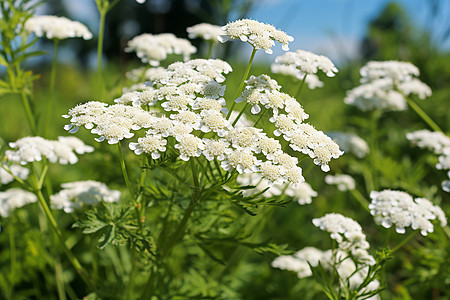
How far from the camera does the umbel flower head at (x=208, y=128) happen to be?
1563mm

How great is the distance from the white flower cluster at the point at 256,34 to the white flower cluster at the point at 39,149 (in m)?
1.08

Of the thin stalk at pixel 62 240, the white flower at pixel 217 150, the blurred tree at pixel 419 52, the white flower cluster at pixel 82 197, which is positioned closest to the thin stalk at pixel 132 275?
the thin stalk at pixel 62 240

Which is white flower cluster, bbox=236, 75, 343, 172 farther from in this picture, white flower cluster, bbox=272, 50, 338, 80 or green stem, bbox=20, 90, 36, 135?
green stem, bbox=20, 90, 36, 135

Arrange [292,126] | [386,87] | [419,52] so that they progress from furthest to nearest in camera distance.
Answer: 1. [419,52]
2. [386,87]
3. [292,126]

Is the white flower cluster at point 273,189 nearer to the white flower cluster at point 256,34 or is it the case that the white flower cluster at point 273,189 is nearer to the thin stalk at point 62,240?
the white flower cluster at point 256,34

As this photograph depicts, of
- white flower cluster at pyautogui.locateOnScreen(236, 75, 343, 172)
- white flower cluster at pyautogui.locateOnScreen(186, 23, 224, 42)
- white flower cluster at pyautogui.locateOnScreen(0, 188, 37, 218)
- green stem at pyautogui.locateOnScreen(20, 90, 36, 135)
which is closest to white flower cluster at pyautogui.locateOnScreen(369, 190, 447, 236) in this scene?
white flower cluster at pyautogui.locateOnScreen(236, 75, 343, 172)

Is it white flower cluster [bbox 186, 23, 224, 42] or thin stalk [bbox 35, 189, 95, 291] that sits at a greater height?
white flower cluster [bbox 186, 23, 224, 42]

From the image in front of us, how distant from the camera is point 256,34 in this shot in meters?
1.81

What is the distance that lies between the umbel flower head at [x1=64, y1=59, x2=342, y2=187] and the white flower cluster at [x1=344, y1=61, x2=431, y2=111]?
149cm

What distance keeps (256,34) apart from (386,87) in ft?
5.72

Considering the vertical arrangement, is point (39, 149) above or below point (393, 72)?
below

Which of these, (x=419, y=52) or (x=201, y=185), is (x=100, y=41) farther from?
(x=419, y=52)

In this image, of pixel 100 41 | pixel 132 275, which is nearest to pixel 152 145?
pixel 132 275

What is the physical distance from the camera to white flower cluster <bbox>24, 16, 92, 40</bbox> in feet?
8.20
